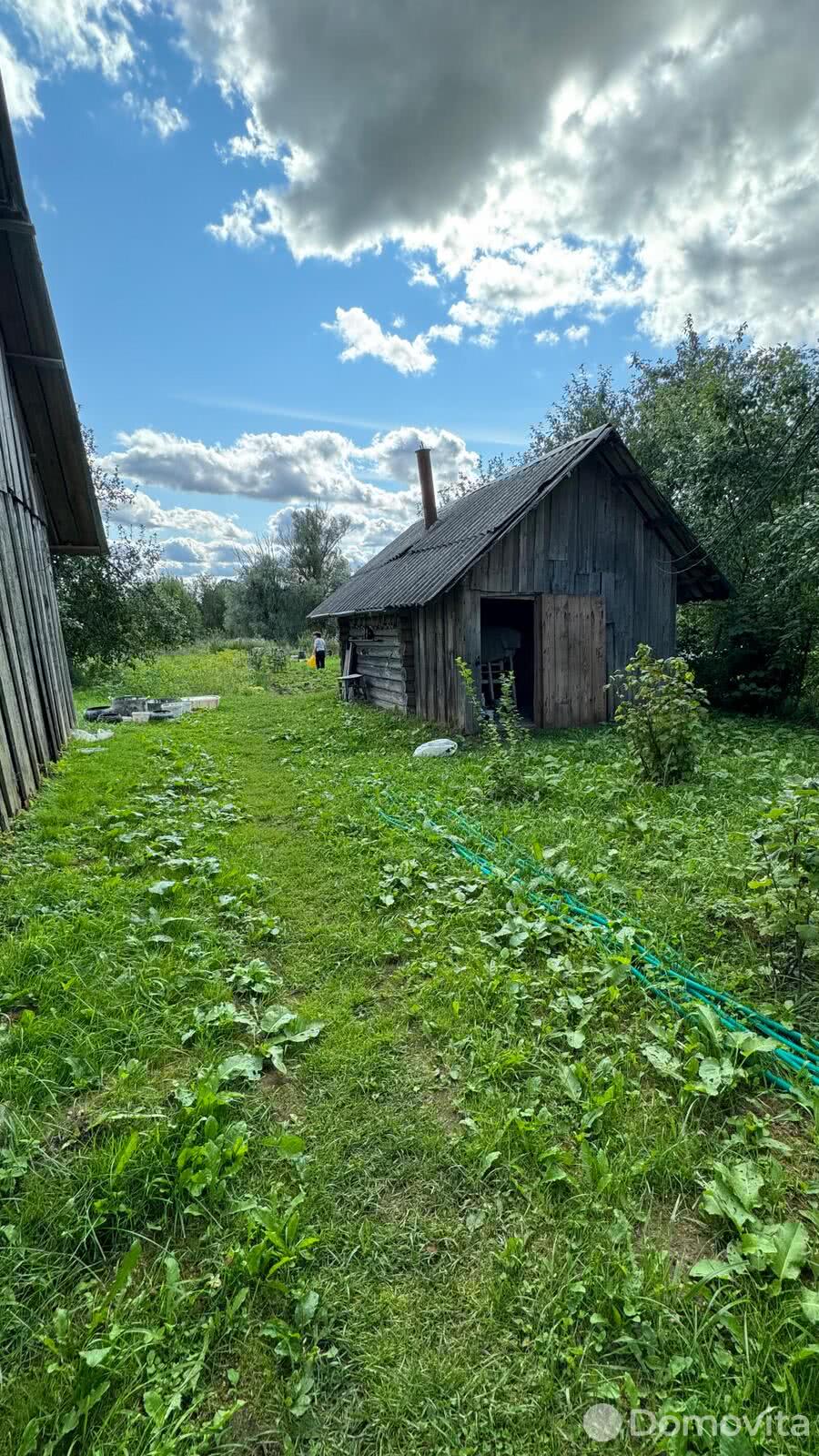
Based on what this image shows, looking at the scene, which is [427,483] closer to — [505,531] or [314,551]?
[505,531]

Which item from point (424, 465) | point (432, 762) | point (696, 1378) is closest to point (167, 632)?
point (424, 465)

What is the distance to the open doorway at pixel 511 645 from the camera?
39.3ft

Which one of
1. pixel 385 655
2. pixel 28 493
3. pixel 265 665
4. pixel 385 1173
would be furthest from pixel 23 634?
pixel 265 665

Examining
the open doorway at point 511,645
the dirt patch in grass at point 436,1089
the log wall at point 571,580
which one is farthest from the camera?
the open doorway at point 511,645

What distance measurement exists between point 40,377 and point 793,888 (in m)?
9.84

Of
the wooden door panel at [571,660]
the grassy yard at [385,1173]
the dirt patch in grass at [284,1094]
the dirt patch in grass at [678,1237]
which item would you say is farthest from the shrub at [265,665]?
the dirt patch in grass at [678,1237]

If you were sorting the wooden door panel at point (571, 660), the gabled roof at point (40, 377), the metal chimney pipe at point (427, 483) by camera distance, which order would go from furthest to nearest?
the metal chimney pipe at point (427, 483), the wooden door panel at point (571, 660), the gabled roof at point (40, 377)

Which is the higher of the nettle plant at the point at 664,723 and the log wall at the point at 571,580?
the log wall at the point at 571,580

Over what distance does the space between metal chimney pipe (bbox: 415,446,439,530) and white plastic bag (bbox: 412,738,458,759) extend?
759 centimetres

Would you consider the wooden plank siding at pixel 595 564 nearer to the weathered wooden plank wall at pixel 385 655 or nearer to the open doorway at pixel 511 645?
the open doorway at pixel 511 645

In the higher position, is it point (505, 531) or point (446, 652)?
point (505, 531)

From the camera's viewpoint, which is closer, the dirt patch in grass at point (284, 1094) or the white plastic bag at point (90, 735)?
the dirt patch in grass at point (284, 1094)

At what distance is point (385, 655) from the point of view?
13.8 m

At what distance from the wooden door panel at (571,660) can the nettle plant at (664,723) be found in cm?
416
